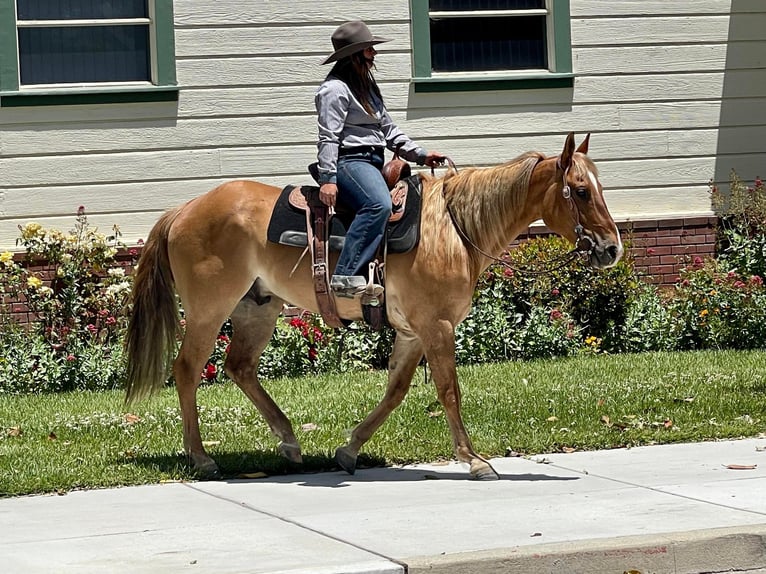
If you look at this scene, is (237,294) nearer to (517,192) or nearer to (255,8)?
(517,192)

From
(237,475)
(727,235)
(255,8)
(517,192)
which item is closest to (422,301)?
(517,192)

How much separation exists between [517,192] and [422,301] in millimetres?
881

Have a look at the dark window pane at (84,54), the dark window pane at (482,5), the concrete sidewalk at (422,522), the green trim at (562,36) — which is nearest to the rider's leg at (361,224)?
the concrete sidewalk at (422,522)

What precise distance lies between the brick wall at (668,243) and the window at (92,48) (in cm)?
445

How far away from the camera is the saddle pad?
797 cm

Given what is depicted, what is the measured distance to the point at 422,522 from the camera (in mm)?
6652

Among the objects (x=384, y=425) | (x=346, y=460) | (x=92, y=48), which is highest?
(x=92, y=48)

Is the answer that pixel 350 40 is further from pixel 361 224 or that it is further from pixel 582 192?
pixel 582 192

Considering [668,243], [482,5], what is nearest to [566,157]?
[482,5]

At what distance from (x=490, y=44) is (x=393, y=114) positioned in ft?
4.54

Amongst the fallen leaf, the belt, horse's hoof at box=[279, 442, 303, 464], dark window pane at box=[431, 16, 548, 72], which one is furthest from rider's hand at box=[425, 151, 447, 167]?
dark window pane at box=[431, 16, 548, 72]

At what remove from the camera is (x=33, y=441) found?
8.96 metres

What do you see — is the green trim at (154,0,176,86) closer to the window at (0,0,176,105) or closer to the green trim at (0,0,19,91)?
the window at (0,0,176,105)

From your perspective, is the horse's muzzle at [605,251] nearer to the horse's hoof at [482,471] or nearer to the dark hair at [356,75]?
the horse's hoof at [482,471]
